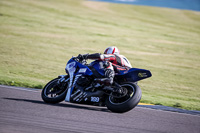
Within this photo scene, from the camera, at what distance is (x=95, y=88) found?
6227 millimetres

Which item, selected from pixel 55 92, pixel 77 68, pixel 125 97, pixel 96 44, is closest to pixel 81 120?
pixel 125 97

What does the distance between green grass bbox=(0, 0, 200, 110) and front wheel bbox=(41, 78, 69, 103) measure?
7.22 ft

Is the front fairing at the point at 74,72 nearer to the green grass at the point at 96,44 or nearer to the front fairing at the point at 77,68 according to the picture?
the front fairing at the point at 77,68

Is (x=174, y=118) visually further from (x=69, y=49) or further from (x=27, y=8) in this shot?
(x=27, y=8)

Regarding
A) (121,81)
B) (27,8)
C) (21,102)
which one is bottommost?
(21,102)

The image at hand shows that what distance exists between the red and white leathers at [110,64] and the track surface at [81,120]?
2.16 feet

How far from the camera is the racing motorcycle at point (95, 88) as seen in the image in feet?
18.8

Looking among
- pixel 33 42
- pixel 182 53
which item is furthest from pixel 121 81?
pixel 182 53

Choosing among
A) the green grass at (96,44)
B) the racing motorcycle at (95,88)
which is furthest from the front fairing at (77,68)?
the green grass at (96,44)

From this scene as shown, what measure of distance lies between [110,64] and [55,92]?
1415 mm

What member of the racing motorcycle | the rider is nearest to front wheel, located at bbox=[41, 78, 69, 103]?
the racing motorcycle

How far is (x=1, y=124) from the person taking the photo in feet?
14.1

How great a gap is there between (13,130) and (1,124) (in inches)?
12.6

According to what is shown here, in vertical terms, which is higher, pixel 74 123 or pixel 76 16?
pixel 76 16
